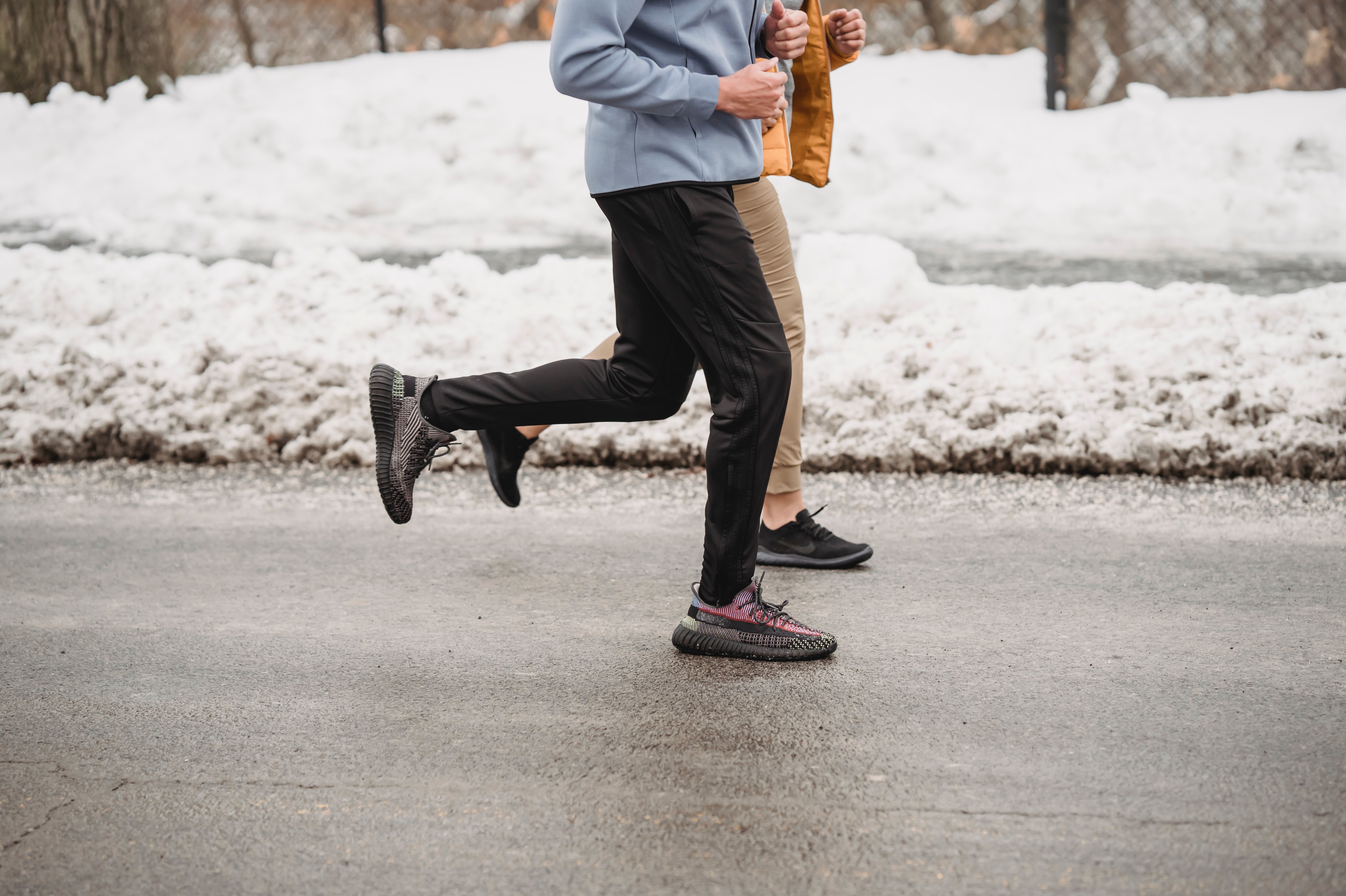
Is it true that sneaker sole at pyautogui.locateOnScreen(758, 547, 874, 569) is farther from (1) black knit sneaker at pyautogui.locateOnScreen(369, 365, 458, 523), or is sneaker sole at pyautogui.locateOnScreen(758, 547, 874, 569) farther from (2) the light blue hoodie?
(2) the light blue hoodie

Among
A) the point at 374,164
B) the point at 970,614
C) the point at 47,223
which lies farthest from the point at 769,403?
the point at 47,223

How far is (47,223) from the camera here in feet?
28.4

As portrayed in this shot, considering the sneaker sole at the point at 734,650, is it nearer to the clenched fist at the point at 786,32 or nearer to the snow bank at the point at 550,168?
the clenched fist at the point at 786,32

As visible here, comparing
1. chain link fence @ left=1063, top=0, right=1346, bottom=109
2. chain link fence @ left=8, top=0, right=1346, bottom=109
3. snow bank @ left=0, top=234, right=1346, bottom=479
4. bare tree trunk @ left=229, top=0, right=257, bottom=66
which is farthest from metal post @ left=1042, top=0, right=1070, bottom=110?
bare tree trunk @ left=229, top=0, right=257, bottom=66

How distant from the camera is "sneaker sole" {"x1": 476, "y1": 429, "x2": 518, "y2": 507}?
384 cm

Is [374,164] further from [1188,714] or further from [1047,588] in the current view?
[1188,714]

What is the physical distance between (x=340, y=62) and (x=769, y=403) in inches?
384

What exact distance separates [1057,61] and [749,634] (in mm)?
7378

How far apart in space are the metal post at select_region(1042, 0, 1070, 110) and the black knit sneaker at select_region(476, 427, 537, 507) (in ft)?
21.8

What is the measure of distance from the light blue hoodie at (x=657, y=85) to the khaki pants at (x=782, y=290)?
45 cm

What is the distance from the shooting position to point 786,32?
2998 mm

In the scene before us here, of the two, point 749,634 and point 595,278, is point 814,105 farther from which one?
point 595,278

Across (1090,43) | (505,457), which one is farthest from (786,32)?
(1090,43)

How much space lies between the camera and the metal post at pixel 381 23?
1077 centimetres
